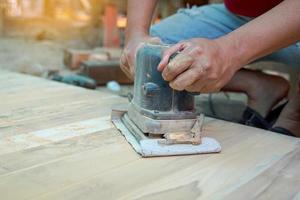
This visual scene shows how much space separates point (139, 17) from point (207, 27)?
353 mm

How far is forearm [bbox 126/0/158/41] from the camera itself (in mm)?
1289

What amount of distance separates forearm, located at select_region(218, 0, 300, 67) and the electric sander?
0.15 m

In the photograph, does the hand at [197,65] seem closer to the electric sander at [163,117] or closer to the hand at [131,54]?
the electric sander at [163,117]

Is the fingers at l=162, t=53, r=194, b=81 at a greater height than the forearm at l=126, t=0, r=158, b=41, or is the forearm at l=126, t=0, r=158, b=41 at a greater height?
the forearm at l=126, t=0, r=158, b=41

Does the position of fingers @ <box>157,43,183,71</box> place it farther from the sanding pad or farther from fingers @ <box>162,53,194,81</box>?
the sanding pad

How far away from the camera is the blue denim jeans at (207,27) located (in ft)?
5.04

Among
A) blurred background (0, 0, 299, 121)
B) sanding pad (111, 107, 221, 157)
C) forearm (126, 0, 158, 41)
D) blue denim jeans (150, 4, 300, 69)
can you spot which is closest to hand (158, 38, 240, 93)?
sanding pad (111, 107, 221, 157)

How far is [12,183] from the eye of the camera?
71cm

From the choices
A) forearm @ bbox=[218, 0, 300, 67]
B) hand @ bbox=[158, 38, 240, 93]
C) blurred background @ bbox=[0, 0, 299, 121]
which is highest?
forearm @ bbox=[218, 0, 300, 67]

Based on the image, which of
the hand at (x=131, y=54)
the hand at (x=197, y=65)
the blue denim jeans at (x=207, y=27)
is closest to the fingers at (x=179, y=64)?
the hand at (x=197, y=65)

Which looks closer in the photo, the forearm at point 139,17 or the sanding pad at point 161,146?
the sanding pad at point 161,146

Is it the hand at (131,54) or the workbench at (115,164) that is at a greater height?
the hand at (131,54)

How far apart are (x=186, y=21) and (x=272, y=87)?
409 mm

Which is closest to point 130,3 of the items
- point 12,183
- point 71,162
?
point 71,162
